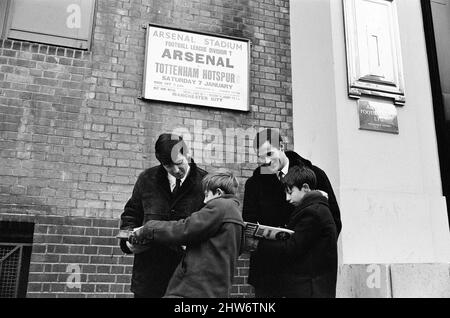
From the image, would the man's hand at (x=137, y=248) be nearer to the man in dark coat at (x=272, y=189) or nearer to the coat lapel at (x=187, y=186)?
the coat lapel at (x=187, y=186)

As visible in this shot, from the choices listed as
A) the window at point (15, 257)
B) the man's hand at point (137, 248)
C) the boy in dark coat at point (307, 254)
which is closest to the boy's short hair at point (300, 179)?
the boy in dark coat at point (307, 254)

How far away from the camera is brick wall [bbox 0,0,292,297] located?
4.11 metres

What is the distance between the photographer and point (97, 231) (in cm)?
→ 422

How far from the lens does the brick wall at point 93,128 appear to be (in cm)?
411

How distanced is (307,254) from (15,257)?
2886 mm

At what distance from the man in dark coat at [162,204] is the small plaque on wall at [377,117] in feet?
6.77

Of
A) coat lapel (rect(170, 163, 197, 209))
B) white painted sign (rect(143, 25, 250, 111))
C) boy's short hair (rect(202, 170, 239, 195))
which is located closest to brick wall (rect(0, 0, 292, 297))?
white painted sign (rect(143, 25, 250, 111))

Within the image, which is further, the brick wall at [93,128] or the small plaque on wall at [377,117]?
the small plaque on wall at [377,117]

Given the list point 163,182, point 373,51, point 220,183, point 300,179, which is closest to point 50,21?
point 163,182

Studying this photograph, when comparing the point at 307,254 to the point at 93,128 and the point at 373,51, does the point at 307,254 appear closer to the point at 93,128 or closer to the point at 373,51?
the point at 93,128

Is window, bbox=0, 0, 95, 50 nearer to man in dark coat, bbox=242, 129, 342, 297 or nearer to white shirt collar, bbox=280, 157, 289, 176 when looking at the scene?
man in dark coat, bbox=242, 129, 342, 297

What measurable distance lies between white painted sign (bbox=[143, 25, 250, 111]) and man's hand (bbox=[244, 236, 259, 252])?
86.1 inches

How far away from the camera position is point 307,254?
290 centimetres
